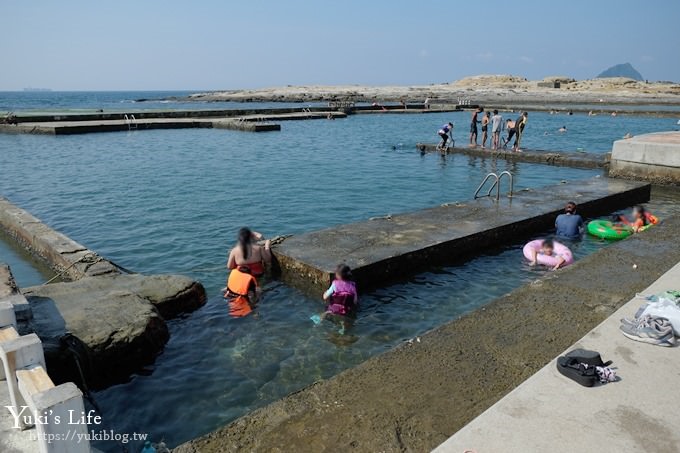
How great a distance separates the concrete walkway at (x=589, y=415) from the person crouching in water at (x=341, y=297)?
352 centimetres

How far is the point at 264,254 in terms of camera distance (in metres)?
9.30

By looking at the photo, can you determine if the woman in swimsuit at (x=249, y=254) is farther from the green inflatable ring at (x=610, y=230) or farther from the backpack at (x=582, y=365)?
the green inflatable ring at (x=610, y=230)

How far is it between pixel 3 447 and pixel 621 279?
→ 7938mm

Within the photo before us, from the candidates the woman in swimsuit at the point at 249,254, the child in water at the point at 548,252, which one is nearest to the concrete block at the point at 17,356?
the woman in swimsuit at the point at 249,254

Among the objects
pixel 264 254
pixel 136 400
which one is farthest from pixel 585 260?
pixel 136 400

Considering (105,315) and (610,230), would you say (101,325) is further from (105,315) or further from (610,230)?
(610,230)

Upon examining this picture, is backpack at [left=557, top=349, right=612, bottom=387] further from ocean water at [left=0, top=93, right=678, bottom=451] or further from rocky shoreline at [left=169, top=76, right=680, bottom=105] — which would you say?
rocky shoreline at [left=169, top=76, right=680, bottom=105]

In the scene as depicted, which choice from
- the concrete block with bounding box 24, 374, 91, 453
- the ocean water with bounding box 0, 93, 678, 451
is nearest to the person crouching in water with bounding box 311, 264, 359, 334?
the ocean water with bounding box 0, 93, 678, 451

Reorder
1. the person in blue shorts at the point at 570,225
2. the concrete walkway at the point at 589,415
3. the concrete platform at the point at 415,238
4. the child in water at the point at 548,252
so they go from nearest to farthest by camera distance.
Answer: the concrete walkway at the point at 589,415 < the concrete platform at the point at 415,238 < the child in water at the point at 548,252 < the person in blue shorts at the point at 570,225

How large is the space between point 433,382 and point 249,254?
4919mm

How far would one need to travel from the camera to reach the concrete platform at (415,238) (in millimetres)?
8797

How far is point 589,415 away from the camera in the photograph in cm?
399

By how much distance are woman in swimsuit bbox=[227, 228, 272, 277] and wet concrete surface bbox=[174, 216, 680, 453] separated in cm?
413

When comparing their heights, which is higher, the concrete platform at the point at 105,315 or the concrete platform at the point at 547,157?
the concrete platform at the point at 547,157
